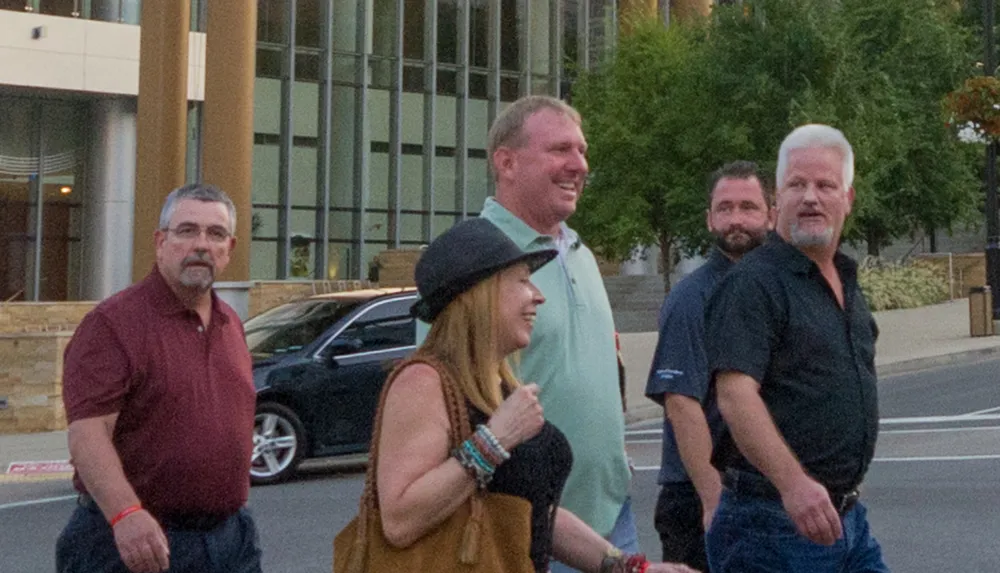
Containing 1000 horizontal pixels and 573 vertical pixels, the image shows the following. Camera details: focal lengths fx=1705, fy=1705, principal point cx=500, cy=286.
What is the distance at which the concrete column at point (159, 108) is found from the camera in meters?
34.9

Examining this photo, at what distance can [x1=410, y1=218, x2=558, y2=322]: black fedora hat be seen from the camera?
3.79m

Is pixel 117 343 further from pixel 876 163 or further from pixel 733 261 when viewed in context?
pixel 876 163

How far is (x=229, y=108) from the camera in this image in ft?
114

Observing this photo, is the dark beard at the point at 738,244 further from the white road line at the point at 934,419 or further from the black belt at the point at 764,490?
the white road line at the point at 934,419

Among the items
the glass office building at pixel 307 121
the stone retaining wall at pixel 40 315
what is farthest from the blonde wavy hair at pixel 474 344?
the glass office building at pixel 307 121

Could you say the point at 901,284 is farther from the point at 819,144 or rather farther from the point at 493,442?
the point at 493,442

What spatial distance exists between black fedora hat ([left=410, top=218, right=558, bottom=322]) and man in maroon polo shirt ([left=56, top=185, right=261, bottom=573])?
157 cm

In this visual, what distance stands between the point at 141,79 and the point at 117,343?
31444 mm

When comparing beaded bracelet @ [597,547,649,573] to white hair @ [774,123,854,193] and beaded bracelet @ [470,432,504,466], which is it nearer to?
beaded bracelet @ [470,432,504,466]

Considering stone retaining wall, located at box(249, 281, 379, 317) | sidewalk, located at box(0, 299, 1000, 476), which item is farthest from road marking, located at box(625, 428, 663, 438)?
stone retaining wall, located at box(249, 281, 379, 317)

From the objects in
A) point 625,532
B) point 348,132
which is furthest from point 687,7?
point 625,532

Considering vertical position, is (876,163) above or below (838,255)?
above

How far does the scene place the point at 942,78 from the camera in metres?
44.9

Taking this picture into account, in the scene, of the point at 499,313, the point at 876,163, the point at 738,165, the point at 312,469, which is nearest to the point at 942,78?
the point at 876,163
